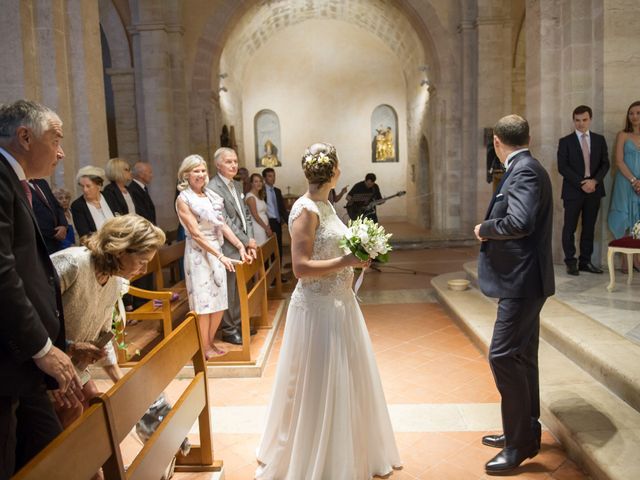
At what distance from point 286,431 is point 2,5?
5303 millimetres

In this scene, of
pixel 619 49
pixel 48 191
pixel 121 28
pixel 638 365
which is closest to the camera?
pixel 638 365

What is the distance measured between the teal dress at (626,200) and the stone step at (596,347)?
2042 mm

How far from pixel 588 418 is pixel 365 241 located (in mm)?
1859

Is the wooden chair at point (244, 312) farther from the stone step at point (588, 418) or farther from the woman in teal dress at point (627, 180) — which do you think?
the woman in teal dress at point (627, 180)

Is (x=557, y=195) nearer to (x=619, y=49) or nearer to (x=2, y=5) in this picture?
(x=619, y=49)

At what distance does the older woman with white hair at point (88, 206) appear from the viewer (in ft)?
18.9

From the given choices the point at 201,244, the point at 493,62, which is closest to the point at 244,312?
the point at 201,244

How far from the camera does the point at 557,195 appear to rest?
24.8 ft

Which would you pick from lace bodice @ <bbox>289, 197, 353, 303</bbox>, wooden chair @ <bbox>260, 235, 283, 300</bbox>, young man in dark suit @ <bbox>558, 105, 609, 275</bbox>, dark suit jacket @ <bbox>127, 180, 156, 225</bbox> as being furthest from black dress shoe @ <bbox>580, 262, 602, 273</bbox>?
dark suit jacket @ <bbox>127, 180, 156, 225</bbox>

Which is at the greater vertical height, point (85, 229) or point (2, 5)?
point (2, 5)

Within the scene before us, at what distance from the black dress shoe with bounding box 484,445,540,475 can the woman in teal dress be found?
4.38 metres

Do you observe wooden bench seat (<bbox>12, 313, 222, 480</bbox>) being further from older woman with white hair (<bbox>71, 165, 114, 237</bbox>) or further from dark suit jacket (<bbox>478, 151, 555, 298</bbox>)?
older woman with white hair (<bbox>71, 165, 114, 237</bbox>)

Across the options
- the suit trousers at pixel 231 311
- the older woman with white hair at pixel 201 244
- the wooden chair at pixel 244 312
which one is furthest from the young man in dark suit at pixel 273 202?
the older woman with white hair at pixel 201 244

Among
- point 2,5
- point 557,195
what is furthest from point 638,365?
point 2,5
